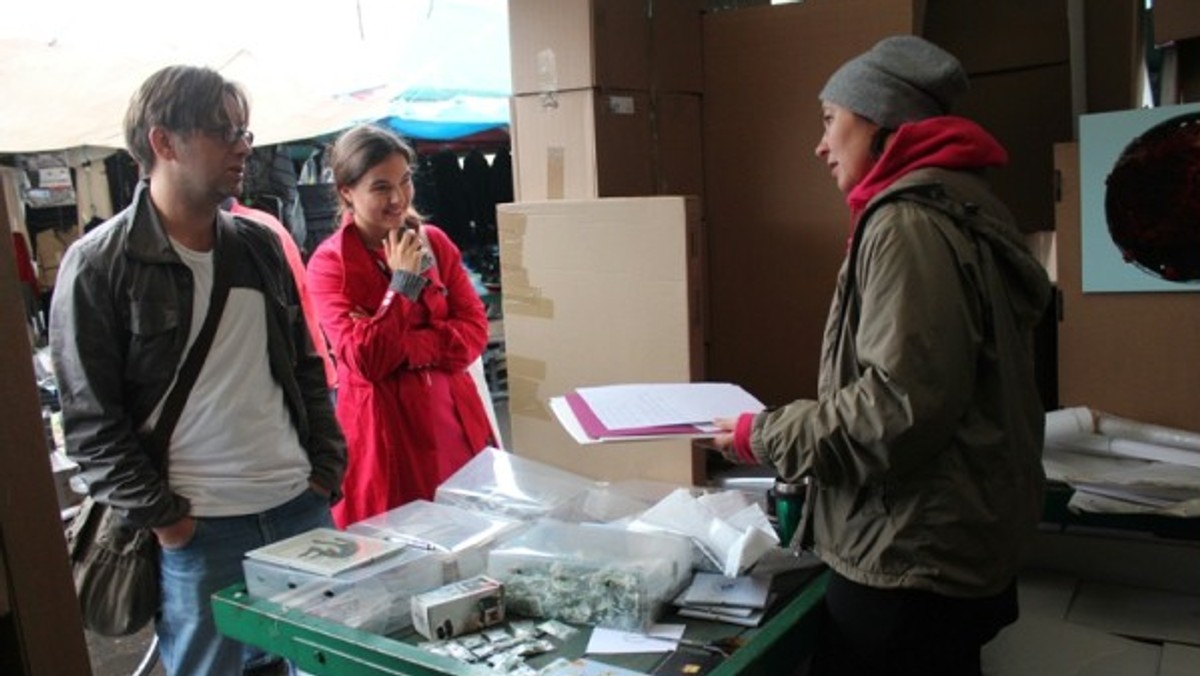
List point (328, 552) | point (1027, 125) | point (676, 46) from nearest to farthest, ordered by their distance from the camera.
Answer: point (328, 552), point (676, 46), point (1027, 125)

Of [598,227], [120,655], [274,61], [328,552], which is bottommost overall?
[120,655]

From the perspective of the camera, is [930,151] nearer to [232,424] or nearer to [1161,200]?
[1161,200]

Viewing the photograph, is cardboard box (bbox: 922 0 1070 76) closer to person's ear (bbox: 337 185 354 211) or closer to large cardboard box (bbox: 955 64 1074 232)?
large cardboard box (bbox: 955 64 1074 232)

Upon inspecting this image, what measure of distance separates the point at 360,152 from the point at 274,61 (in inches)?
126

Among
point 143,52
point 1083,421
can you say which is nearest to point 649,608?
point 1083,421

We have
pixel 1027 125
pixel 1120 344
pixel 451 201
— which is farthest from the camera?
pixel 451 201

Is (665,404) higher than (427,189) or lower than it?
lower

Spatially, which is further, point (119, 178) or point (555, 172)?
point (119, 178)

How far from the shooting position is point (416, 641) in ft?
3.92

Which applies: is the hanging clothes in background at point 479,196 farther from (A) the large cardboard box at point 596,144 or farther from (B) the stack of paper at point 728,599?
(B) the stack of paper at point 728,599

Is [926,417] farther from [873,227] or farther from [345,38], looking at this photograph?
[345,38]

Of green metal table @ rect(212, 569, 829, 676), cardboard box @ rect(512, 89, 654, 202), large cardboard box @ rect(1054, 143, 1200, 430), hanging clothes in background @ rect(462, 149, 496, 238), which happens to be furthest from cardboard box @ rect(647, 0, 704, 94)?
hanging clothes in background @ rect(462, 149, 496, 238)

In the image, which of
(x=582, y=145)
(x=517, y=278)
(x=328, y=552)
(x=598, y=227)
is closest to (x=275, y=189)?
(x=517, y=278)

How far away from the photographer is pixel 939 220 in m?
1.06
